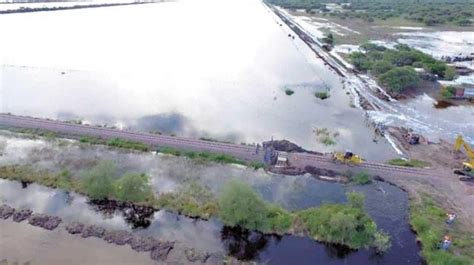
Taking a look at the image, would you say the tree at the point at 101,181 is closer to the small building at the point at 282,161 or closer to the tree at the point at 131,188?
the tree at the point at 131,188

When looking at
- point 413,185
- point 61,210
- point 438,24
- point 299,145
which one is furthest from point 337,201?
point 438,24

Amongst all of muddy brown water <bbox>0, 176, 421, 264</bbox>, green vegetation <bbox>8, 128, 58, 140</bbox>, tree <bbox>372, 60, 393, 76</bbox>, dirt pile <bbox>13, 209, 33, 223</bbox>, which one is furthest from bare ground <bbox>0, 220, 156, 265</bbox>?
tree <bbox>372, 60, 393, 76</bbox>

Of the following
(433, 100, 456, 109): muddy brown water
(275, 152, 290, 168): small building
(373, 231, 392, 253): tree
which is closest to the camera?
(373, 231, 392, 253): tree

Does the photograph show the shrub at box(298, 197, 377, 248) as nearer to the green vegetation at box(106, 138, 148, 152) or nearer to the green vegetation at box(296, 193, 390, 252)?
the green vegetation at box(296, 193, 390, 252)

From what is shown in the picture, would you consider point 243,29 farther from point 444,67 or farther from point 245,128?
point 245,128

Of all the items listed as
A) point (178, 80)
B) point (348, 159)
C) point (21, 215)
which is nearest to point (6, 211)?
point (21, 215)

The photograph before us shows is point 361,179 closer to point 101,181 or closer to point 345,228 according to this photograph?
point 345,228
